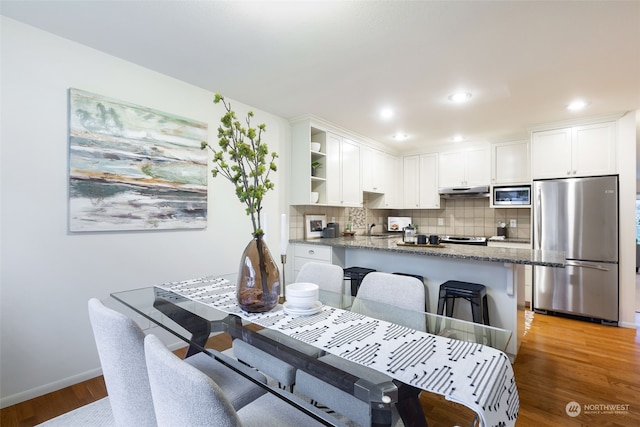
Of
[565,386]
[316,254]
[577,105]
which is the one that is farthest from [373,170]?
[565,386]

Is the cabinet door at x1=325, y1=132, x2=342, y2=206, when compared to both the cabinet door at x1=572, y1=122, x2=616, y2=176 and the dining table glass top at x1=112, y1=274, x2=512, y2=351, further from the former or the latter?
the cabinet door at x1=572, y1=122, x2=616, y2=176

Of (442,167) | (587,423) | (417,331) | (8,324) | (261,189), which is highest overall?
(442,167)

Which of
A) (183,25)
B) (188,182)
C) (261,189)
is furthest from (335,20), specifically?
(188,182)

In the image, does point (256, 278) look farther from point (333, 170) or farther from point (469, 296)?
point (333, 170)

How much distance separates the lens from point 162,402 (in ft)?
2.30

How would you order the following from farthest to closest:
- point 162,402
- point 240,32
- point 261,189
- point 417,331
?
point 240,32
point 261,189
point 417,331
point 162,402

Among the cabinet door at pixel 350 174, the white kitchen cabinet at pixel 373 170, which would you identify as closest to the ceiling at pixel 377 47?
the cabinet door at pixel 350 174

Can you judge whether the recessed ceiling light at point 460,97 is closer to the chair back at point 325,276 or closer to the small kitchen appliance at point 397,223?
the chair back at point 325,276

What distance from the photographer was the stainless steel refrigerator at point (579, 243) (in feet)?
10.4

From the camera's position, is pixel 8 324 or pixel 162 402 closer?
pixel 162 402

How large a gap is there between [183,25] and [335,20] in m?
0.93

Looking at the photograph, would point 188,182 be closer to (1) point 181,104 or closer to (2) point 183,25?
(1) point 181,104

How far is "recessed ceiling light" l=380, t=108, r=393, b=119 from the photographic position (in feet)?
10.5

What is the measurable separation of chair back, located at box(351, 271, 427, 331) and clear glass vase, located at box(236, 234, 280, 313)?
431 millimetres
